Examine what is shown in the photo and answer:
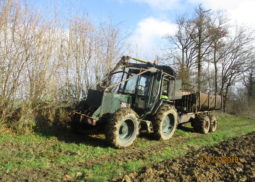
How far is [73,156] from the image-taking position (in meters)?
4.49

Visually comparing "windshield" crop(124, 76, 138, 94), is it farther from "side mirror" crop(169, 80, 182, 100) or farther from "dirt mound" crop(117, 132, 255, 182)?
"dirt mound" crop(117, 132, 255, 182)

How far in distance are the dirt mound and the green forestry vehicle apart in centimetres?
163

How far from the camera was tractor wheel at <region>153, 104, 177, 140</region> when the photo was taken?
639 centimetres

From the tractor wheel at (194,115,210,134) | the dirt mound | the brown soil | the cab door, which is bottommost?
the brown soil

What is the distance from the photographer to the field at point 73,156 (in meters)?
3.50

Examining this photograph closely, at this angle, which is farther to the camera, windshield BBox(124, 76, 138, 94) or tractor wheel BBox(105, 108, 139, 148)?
windshield BBox(124, 76, 138, 94)

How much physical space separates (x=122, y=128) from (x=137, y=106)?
1.43 metres

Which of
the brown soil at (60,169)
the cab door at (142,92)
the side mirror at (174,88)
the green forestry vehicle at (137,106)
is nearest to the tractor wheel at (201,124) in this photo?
the green forestry vehicle at (137,106)

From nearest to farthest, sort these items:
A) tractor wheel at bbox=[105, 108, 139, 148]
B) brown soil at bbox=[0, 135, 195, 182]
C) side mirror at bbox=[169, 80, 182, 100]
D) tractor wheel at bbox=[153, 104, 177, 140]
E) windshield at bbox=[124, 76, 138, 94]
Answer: brown soil at bbox=[0, 135, 195, 182], tractor wheel at bbox=[105, 108, 139, 148], tractor wheel at bbox=[153, 104, 177, 140], windshield at bbox=[124, 76, 138, 94], side mirror at bbox=[169, 80, 182, 100]

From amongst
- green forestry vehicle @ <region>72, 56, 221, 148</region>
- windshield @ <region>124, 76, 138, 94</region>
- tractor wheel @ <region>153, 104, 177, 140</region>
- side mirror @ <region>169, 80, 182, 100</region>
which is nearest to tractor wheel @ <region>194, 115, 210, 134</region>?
green forestry vehicle @ <region>72, 56, 221, 148</region>

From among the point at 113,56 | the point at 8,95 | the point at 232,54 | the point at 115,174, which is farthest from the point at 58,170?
the point at 232,54

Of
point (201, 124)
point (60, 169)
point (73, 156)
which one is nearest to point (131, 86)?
point (73, 156)

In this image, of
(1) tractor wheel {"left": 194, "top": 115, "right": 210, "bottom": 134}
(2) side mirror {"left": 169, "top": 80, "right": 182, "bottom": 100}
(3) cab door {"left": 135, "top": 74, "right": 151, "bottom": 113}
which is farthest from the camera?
(1) tractor wheel {"left": 194, "top": 115, "right": 210, "bottom": 134}

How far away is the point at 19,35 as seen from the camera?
572cm
